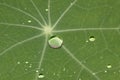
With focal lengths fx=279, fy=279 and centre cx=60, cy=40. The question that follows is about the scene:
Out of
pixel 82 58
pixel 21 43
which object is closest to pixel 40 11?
pixel 21 43

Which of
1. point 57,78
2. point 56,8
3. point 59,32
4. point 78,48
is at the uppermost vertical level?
point 56,8

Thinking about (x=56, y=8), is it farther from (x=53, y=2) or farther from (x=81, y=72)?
(x=81, y=72)

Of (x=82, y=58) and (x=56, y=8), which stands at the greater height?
(x=56, y=8)
